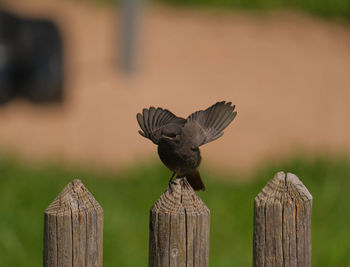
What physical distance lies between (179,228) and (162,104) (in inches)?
225

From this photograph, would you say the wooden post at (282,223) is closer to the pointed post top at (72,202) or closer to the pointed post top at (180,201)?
the pointed post top at (180,201)

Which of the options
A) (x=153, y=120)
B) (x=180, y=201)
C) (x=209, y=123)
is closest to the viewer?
(x=180, y=201)

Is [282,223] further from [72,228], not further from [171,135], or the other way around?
[72,228]

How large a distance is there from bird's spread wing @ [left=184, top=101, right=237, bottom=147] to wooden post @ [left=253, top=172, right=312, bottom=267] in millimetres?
327

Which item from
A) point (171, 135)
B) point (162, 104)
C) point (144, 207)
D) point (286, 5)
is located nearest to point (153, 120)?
point (171, 135)

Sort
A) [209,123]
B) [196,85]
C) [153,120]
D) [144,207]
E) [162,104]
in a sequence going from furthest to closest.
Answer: [196,85] → [162,104] → [144,207] → [153,120] → [209,123]

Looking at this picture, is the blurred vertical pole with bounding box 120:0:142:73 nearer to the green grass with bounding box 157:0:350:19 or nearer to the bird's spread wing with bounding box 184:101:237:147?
the green grass with bounding box 157:0:350:19

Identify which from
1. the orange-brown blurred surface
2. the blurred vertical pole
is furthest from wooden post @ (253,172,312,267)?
the blurred vertical pole

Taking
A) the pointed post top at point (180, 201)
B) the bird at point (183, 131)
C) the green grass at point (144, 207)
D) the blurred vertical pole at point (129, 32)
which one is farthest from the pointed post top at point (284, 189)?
the blurred vertical pole at point (129, 32)

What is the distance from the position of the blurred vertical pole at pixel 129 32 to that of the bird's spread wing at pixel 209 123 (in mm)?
5992

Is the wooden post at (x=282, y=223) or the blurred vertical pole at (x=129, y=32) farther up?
the blurred vertical pole at (x=129, y=32)

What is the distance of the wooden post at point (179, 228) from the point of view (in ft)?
7.57

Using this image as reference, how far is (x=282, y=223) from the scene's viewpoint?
7.71ft

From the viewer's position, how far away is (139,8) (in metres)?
8.48
